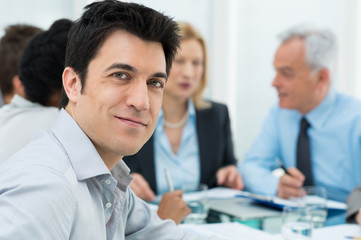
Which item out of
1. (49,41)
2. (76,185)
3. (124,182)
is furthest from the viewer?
(49,41)

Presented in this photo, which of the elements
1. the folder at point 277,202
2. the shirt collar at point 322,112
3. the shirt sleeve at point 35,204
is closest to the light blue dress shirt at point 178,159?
the folder at point 277,202

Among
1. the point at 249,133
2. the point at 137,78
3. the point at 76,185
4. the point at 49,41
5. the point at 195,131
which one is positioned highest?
the point at 49,41

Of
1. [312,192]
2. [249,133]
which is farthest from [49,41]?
[249,133]

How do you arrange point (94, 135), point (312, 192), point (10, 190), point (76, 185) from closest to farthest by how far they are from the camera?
1. point (10, 190)
2. point (76, 185)
3. point (94, 135)
4. point (312, 192)

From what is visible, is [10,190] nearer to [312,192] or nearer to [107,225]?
[107,225]

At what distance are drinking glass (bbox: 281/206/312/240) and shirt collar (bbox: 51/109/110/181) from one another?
676 mm

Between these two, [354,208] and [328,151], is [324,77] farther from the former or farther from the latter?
[354,208]

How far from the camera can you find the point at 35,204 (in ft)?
2.55

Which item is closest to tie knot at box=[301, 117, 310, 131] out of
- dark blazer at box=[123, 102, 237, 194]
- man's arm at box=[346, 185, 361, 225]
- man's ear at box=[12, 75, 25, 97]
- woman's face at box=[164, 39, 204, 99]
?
dark blazer at box=[123, 102, 237, 194]

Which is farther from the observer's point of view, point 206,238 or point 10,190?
point 206,238

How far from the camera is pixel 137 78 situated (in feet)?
3.44

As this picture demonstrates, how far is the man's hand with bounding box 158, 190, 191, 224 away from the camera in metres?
1.61

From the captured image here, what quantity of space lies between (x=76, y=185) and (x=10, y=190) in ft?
0.51

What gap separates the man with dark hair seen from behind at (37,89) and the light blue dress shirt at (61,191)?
1.94 ft
